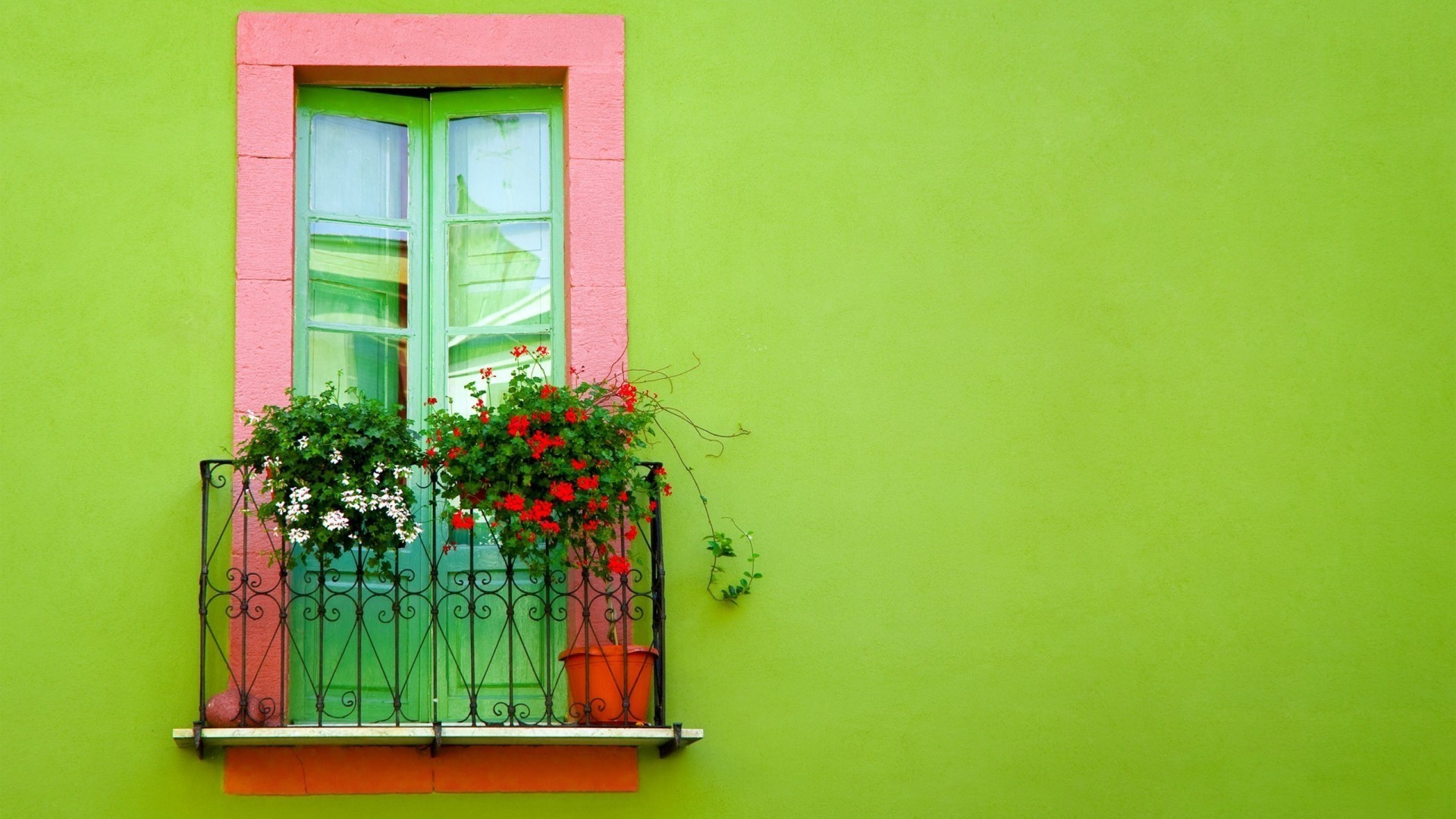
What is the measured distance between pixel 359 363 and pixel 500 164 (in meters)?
0.84

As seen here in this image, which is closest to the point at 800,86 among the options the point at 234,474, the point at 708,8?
the point at 708,8

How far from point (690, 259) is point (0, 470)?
229cm

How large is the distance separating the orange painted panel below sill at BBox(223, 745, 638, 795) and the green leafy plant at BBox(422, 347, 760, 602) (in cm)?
Answer: 61

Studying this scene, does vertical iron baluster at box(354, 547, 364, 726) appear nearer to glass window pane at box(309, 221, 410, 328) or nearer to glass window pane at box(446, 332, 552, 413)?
glass window pane at box(446, 332, 552, 413)

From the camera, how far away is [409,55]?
6.30m

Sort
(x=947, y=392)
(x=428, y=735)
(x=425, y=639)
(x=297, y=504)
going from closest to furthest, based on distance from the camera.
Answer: (x=428, y=735) → (x=297, y=504) → (x=425, y=639) → (x=947, y=392)

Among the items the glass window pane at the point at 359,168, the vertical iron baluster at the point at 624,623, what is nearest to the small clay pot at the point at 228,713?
the vertical iron baluster at the point at 624,623

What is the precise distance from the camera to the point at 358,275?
6.38 metres

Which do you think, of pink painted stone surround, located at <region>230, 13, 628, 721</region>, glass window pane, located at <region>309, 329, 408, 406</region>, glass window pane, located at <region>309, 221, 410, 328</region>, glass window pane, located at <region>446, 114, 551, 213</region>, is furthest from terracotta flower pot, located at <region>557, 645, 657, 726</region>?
glass window pane, located at <region>446, 114, 551, 213</region>

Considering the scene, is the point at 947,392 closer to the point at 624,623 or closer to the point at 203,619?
the point at 624,623

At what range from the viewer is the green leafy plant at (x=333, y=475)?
18.5 ft

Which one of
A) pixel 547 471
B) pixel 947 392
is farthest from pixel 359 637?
pixel 947 392

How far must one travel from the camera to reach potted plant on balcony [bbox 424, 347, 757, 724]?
5.69 meters

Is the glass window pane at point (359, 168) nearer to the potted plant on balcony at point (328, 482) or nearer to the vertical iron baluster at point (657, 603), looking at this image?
the potted plant on balcony at point (328, 482)
